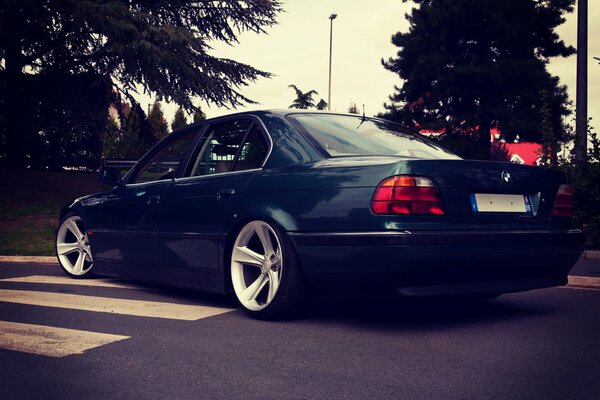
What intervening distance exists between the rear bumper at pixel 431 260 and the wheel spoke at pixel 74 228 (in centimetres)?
344

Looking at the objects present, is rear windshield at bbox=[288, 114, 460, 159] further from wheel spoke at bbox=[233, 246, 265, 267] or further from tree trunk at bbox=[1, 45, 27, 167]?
tree trunk at bbox=[1, 45, 27, 167]

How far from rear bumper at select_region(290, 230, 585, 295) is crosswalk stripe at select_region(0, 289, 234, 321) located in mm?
1133

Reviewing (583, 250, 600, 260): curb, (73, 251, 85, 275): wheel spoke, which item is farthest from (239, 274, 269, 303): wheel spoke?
(583, 250, 600, 260): curb

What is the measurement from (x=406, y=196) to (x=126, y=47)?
640 inches

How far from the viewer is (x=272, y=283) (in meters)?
5.00

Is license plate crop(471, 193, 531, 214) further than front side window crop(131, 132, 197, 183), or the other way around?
front side window crop(131, 132, 197, 183)

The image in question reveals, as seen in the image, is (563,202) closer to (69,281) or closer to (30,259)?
(69,281)

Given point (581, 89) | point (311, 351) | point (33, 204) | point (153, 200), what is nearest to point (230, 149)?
point (153, 200)

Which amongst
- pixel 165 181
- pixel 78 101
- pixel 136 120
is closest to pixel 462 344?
pixel 165 181

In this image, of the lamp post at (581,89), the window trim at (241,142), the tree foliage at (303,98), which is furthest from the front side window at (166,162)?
the tree foliage at (303,98)

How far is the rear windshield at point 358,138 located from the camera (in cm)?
512

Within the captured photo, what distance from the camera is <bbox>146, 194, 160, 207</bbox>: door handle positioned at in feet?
20.2

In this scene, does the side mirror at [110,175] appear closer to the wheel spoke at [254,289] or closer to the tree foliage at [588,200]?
the wheel spoke at [254,289]

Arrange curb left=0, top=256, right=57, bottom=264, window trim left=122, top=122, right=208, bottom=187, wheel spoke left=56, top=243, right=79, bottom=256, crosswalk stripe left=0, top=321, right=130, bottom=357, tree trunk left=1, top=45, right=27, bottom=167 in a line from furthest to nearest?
tree trunk left=1, top=45, right=27, bottom=167, curb left=0, top=256, right=57, bottom=264, wheel spoke left=56, top=243, right=79, bottom=256, window trim left=122, top=122, right=208, bottom=187, crosswalk stripe left=0, top=321, right=130, bottom=357
